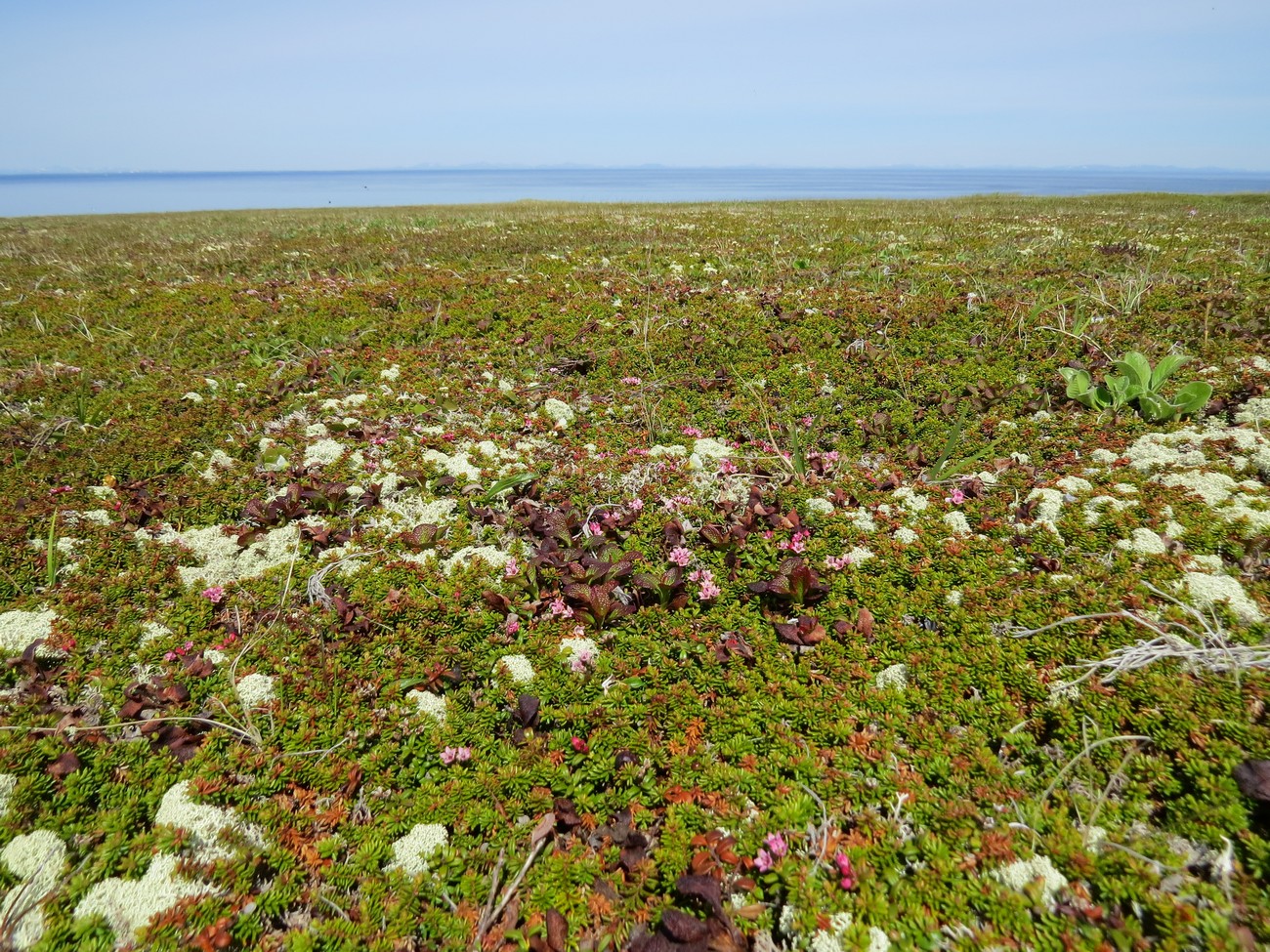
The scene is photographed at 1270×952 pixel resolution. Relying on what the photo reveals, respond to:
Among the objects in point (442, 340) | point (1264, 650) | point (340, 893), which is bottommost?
point (340, 893)

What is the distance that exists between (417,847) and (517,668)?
1.26 meters

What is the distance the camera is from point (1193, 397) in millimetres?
6266

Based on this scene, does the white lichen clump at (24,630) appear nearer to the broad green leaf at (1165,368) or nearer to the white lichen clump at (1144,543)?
the white lichen clump at (1144,543)

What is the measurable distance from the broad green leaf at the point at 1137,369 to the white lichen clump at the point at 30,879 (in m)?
9.53

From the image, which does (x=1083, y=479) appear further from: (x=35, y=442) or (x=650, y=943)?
(x=35, y=442)

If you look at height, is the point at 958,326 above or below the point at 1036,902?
above

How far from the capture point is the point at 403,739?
3.88 meters

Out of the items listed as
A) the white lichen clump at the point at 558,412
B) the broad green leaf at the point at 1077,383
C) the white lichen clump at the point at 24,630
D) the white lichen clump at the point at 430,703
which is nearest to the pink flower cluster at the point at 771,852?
the white lichen clump at the point at 430,703

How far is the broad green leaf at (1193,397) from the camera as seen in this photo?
620 cm

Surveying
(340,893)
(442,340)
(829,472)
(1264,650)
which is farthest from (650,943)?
(442,340)

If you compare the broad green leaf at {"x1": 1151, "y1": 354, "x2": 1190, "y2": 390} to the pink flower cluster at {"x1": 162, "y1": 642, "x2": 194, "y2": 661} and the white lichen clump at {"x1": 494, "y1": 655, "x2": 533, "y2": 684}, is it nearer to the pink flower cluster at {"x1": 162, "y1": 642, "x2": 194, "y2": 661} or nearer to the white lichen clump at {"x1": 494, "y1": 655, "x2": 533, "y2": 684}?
the white lichen clump at {"x1": 494, "y1": 655, "x2": 533, "y2": 684}

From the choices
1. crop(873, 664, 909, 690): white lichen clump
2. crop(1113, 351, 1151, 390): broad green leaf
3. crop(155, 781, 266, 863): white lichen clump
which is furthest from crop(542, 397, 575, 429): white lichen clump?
crop(1113, 351, 1151, 390): broad green leaf

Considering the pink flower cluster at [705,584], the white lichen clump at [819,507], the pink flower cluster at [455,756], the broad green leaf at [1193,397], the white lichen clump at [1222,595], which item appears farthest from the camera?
the broad green leaf at [1193,397]

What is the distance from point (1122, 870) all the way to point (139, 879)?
15.1ft
